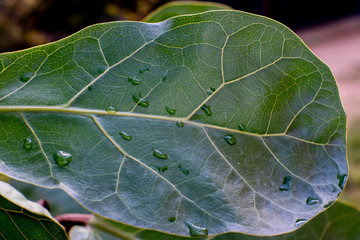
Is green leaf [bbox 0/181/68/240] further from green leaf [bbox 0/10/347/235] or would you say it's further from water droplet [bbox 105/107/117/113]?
water droplet [bbox 105/107/117/113]

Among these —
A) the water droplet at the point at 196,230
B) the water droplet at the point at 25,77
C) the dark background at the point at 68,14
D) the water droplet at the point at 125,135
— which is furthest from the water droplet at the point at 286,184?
the dark background at the point at 68,14

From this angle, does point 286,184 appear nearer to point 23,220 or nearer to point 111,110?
point 111,110

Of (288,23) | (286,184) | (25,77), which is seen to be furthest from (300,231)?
(288,23)

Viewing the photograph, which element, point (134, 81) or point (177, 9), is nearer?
point (134, 81)

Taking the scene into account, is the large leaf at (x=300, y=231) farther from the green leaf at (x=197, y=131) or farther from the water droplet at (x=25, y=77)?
the water droplet at (x=25, y=77)

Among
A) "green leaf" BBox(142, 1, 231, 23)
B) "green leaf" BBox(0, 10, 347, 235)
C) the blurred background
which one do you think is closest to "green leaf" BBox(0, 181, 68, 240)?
"green leaf" BBox(0, 10, 347, 235)

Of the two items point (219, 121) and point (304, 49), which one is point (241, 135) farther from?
point (304, 49)
